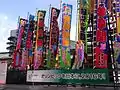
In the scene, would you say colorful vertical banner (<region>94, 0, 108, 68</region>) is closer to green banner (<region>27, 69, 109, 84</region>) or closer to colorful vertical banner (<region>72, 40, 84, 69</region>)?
green banner (<region>27, 69, 109, 84</region>)

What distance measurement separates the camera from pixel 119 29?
2944 centimetres

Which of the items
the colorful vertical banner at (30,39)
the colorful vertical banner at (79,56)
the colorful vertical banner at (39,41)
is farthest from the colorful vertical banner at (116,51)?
the colorful vertical banner at (30,39)

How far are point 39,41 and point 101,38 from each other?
35.5ft

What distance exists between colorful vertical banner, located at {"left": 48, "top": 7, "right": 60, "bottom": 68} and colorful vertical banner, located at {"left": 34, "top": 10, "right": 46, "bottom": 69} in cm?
210

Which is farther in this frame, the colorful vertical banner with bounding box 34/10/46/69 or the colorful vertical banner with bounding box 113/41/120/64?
the colorful vertical banner with bounding box 34/10/46/69

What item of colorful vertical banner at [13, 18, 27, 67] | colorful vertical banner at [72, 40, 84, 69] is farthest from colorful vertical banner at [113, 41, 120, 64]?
colorful vertical banner at [13, 18, 27, 67]

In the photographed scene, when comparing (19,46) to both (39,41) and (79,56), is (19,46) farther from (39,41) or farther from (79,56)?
(79,56)

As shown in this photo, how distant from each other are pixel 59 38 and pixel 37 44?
16.2 feet

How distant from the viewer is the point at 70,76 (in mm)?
32438

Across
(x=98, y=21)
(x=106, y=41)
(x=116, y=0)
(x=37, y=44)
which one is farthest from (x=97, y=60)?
(x=37, y=44)

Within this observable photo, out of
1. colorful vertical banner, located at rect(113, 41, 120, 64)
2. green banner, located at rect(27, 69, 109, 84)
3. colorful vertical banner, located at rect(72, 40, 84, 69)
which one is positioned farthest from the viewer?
colorful vertical banner, located at rect(72, 40, 84, 69)

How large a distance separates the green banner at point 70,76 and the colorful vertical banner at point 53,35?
1907 mm

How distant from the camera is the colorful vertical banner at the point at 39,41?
124 feet

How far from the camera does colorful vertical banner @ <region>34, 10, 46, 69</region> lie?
37.7 meters
